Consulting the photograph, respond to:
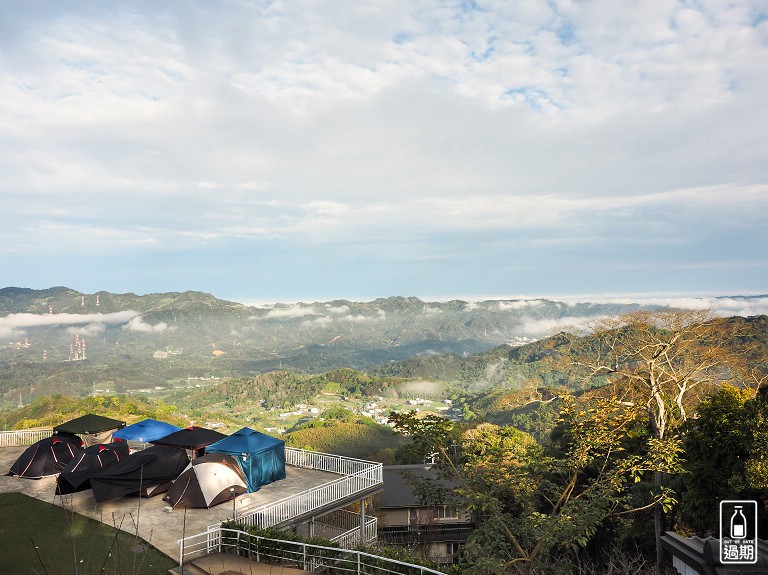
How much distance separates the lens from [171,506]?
15.1 metres

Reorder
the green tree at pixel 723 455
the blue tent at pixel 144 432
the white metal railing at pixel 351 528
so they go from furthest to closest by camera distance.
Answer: the blue tent at pixel 144 432, the white metal railing at pixel 351 528, the green tree at pixel 723 455

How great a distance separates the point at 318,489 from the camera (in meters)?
15.5

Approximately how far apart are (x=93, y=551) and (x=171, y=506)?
2.91 meters

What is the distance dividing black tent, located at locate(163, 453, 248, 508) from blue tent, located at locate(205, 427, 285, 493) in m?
0.70

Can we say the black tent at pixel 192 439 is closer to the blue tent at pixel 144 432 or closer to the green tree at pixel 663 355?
the blue tent at pixel 144 432

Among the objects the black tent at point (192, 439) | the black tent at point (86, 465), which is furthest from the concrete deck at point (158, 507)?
the black tent at point (192, 439)

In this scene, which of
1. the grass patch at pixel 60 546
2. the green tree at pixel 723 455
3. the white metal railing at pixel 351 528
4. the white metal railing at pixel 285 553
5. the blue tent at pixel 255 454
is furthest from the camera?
the blue tent at pixel 255 454

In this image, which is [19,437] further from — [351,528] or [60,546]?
[351,528]

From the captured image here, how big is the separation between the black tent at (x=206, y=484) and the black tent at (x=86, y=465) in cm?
295

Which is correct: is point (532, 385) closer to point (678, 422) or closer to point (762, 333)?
point (678, 422)

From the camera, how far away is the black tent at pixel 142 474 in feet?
49.5

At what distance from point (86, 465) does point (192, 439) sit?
11.4ft

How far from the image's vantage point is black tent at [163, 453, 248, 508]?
14977 millimetres

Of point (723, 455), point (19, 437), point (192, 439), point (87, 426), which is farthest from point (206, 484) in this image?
point (723, 455)
